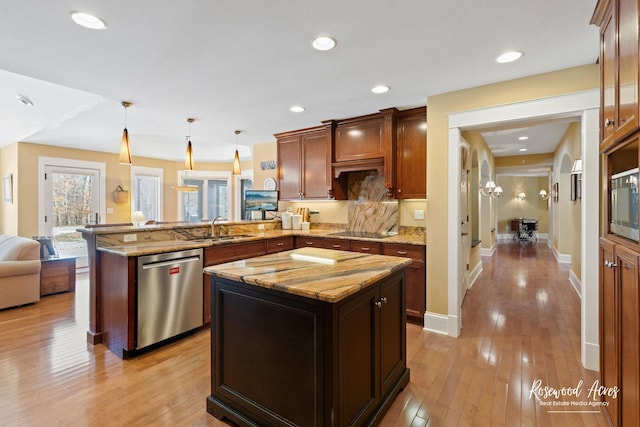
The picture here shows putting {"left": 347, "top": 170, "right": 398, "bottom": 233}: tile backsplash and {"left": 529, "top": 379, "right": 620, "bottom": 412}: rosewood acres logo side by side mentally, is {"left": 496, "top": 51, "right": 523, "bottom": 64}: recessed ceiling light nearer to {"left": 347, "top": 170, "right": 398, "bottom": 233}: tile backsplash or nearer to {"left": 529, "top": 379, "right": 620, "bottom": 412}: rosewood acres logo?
{"left": 347, "top": 170, "right": 398, "bottom": 233}: tile backsplash

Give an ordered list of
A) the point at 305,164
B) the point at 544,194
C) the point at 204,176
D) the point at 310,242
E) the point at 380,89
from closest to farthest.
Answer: the point at 380,89
the point at 310,242
the point at 305,164
the point at 204,176
the point at 544,194

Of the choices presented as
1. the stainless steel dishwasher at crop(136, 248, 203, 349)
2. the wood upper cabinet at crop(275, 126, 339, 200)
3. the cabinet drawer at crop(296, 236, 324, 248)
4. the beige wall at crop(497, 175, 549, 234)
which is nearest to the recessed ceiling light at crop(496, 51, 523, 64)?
the wood upper cabinet at crop(275, 126, 339, 200)

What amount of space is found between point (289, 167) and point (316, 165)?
57 cm

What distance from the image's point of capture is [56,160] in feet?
19.2

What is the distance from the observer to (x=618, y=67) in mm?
1562

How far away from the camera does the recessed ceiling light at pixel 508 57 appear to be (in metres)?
2.34

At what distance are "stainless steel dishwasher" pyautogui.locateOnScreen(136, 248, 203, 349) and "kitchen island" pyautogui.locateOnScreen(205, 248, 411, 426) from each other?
3.84 feet

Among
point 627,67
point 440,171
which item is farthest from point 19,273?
point 627,67

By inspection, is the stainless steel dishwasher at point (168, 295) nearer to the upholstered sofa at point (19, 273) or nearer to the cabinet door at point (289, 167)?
the cabinet door at point (289, 167)

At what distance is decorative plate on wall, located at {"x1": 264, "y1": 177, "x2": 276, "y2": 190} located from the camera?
17.5ft

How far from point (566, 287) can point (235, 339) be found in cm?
535

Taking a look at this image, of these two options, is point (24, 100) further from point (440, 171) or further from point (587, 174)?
point (587, 174)

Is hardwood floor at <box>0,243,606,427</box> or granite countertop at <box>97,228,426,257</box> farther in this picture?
granite countertop at <box>97,228,426,257</box>

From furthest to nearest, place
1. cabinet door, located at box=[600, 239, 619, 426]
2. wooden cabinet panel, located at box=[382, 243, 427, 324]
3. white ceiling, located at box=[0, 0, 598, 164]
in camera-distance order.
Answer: wooden cabinet panel, located at box=[382, 243, 427, 324]
white ceiling, located at box=[0, 0, 598, 164]
cabinet door, located at box=[600, 239, 619, 426]
